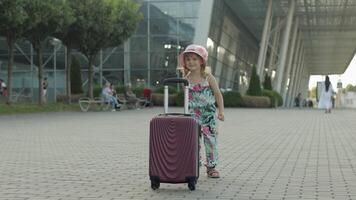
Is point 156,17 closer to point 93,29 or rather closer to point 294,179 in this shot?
point 93,29

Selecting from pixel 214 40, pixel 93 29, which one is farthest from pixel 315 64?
pixel 93 29

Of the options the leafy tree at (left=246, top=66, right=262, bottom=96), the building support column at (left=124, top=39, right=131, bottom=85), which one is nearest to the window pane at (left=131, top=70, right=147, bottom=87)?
the building support column at (left=124, top=39, right=131, bottom=85)

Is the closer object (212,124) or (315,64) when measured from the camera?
(212,124)

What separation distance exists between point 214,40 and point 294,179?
39.8m

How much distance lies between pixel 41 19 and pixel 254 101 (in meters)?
17.2

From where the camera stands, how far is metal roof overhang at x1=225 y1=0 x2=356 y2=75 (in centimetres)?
5541

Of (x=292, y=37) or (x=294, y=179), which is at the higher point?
(x=292, y=37)

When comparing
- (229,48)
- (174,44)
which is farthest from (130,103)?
(229,48)

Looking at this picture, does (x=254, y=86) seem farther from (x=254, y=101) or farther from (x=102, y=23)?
(x=102, y=23)

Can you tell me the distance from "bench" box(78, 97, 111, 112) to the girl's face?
2327 cm

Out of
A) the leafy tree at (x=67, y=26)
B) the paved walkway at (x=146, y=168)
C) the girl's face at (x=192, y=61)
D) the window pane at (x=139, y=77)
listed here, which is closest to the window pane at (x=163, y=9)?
the window pane at (x=139, y=77)

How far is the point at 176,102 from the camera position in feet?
127

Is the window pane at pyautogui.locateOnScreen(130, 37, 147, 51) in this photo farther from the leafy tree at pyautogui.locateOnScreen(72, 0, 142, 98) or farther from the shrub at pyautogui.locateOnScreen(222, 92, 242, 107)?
the leafy tree at pyautogui.locateOnScreen(72, 0, 142, 98)

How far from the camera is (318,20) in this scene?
66.3m
